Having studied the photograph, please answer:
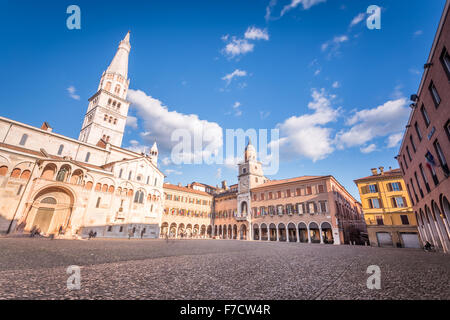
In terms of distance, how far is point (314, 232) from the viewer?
113 ft

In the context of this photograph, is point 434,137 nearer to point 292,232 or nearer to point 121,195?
point 292,232

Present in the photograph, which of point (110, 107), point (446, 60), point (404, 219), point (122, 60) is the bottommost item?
point (404, 219)

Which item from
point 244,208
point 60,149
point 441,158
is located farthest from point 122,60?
point 441,158

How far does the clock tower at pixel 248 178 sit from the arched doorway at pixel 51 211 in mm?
30467

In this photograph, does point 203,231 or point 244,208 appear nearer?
point 244,208

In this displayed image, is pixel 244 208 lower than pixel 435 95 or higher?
lower

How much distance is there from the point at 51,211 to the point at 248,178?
3439 centimetres

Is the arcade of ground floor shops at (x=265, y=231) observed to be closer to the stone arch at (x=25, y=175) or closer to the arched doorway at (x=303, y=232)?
the arched doorway at (x=303, y=232)

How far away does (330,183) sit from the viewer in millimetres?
32344

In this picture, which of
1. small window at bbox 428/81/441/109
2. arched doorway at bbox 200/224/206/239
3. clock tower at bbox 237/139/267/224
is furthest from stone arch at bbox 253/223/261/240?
small window at bbox 428/81/441/109

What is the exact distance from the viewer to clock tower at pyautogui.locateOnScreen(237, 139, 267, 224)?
44.5 meters

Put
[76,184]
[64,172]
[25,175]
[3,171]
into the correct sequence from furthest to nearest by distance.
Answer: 1. [76,184]
2. [64,172]
3. [25,175]
4. [3,171]

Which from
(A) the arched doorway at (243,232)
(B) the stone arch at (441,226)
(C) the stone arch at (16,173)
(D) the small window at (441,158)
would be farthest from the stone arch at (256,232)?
(C) the stone arch at (16,173)
